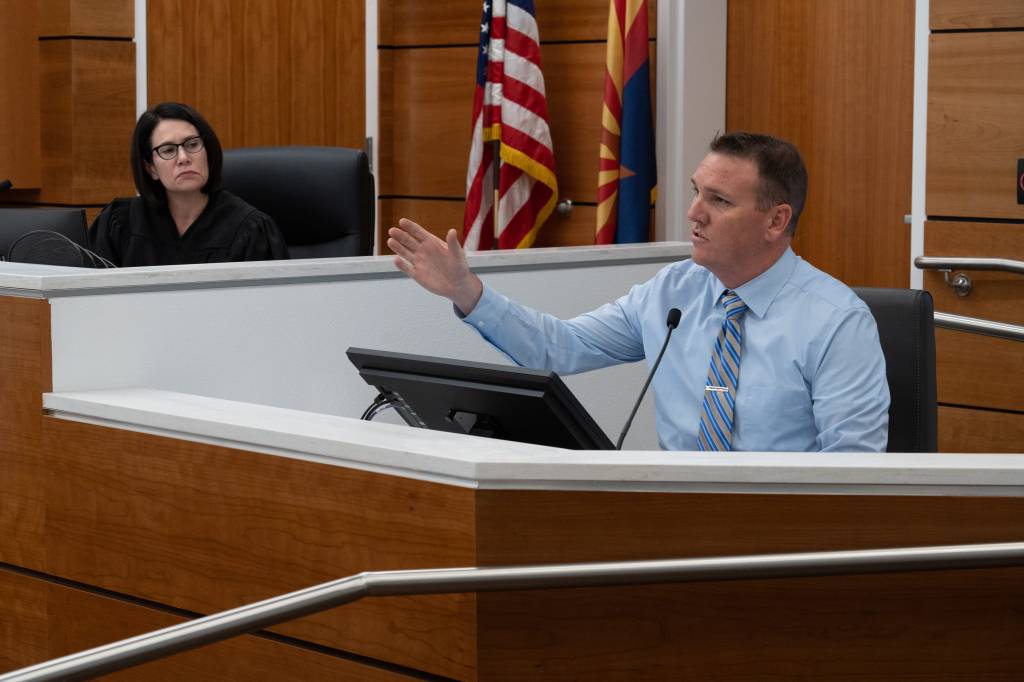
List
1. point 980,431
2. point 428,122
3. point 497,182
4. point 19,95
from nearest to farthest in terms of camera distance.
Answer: point 980,431, point 19,95, point 497,182, point 428,122

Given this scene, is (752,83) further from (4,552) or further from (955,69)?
(4,552)

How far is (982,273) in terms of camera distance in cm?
418

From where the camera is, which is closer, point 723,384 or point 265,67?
point 723,384

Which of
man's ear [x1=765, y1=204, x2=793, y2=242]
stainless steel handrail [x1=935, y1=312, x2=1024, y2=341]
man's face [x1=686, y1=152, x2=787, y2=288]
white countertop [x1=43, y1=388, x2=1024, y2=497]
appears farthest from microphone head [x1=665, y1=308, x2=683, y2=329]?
stainless steel handrail [x1=935, y1=312, x2=1024, y2=341]

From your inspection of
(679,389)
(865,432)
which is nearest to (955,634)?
(865,432)

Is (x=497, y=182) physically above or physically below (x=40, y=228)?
above

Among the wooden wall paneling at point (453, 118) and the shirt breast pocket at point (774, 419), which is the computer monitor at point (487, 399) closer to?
the shirt breast pocket at point (774, 419)

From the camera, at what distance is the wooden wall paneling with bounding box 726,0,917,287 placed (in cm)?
465

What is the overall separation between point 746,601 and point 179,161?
219cm

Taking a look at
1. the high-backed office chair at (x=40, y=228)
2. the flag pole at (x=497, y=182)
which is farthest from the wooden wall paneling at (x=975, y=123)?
the high-backed office chair at (x=40, y=228)

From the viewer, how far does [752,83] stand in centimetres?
498

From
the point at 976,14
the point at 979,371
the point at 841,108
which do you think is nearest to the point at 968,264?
the point at 979,371

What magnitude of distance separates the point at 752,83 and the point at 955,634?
132 inches

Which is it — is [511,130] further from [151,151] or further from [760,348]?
[760,348]
